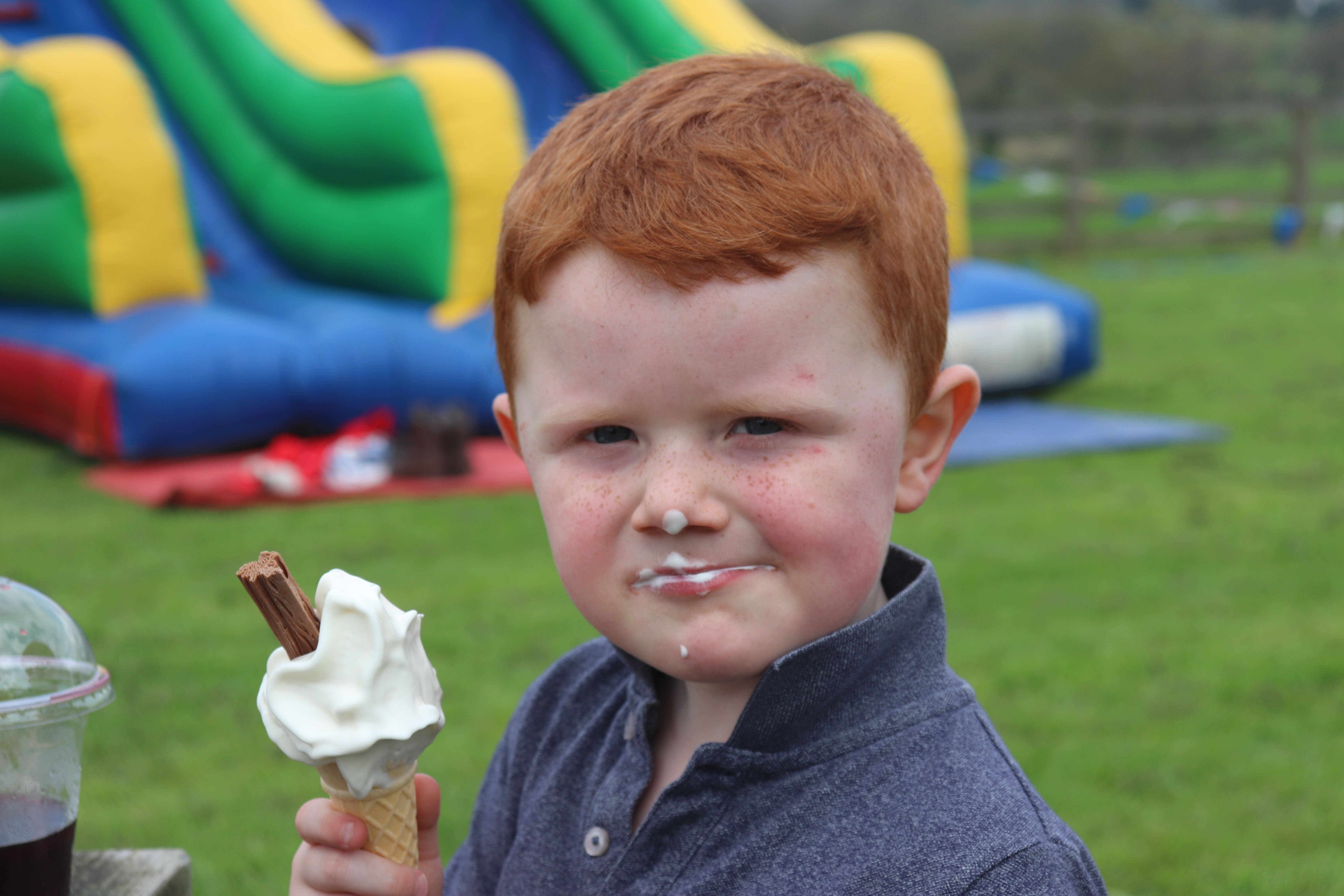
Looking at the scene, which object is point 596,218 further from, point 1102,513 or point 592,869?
point 1102,513

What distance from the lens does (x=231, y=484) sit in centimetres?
616

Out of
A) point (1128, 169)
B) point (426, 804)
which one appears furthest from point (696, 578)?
point (1128, 169)

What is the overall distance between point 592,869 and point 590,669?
313 mm

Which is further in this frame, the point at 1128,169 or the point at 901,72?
the point at 1128,169

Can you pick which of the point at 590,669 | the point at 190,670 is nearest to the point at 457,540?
the point at 190,670

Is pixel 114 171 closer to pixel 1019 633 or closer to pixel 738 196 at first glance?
pixel 1019 633

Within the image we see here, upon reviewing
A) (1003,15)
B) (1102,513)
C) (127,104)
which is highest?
(127,104)

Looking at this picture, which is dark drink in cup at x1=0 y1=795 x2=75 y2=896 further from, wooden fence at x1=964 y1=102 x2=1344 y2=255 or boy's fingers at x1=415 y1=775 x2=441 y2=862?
wooden fence at x1=964 y1=102 x2=1344 y2=255

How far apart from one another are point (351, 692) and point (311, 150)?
7363mm

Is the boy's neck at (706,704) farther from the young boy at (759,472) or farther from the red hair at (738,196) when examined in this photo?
the red hair at (738,196)

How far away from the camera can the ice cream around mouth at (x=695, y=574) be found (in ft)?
4.20

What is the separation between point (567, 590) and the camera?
4.54 ft

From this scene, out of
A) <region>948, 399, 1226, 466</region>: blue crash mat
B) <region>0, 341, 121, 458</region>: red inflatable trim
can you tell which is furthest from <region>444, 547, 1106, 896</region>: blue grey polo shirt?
<region>0, 341, 121, 458</region>: red inflatable trim

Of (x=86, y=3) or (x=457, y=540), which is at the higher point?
(x=86, y=3)
